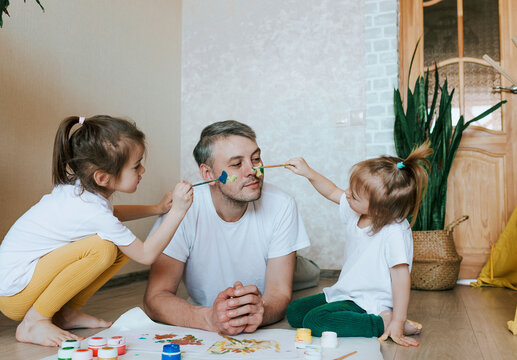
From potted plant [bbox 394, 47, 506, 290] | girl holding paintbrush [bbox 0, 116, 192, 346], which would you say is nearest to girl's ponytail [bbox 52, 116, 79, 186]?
girl holding paintbrush [bbox 0, 116, 192, 346]

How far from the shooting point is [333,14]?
136 inches

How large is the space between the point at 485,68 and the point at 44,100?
2789mm

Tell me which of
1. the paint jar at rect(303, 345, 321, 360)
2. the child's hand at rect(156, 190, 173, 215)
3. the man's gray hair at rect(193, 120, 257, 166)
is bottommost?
the paint jar at rect(303, 345, 321, 360)

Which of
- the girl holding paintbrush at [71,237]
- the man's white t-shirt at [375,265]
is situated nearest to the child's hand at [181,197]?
the girl holding paintbrush at [71,237]

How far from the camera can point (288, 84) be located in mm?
3578

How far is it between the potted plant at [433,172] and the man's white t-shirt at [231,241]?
1.21 metres

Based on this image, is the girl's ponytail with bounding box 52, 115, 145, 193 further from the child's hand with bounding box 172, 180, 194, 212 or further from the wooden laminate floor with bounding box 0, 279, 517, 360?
the wooden laminate floor with bounding box 0, 279, 517, 360

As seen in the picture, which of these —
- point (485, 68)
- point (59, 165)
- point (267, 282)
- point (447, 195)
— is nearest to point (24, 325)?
point (59, 165)

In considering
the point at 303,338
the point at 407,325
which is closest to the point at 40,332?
the point at 303,338

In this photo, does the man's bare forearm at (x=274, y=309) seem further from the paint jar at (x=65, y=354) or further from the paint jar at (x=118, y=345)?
the paint jar at (x=65, y=354)

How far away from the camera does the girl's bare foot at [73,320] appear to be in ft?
5.82

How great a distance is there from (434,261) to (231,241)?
57.6 inches

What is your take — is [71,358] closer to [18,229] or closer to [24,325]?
[24,325]

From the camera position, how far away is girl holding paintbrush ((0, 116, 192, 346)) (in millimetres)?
1606
